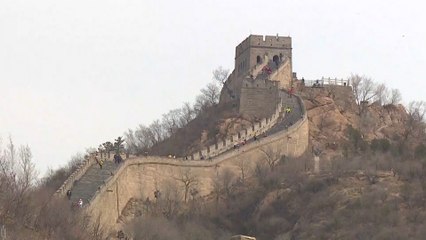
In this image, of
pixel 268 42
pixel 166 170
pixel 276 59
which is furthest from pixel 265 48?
pixel 166 170

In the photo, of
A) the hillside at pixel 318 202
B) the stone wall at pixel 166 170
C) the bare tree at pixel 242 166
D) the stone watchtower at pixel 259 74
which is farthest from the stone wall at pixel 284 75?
the bare tree at pixel 242 166

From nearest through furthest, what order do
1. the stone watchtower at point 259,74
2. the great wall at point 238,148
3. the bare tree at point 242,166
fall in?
the great wall at point 238,148
the bare tree at point 242,166
the stone watchtower at point 259,74

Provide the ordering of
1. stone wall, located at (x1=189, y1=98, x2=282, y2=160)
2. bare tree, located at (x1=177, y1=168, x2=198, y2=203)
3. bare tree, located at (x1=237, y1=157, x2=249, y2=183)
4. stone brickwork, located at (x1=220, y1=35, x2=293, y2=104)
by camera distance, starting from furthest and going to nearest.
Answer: stone brickwork, located at (x1=220, y1=35, x2=293, y2=104)
stone wall, located at (x1=189, y1=98, x2=282, y2=160)
bare tree, located at (x1=237, y1=157, x2=249, y2=183)
bare tree, located at (x1=177, y1=168, x2=198, y2=203)

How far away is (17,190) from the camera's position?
39.7 meters

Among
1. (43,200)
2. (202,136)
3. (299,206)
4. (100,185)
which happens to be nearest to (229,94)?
(202,136)

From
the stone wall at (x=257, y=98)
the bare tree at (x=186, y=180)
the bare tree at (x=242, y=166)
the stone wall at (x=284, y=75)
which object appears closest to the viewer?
the bare tree at (x=186, y=180)

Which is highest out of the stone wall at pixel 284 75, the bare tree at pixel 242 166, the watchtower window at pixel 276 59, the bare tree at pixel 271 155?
the watchtower window at pixel 276 59

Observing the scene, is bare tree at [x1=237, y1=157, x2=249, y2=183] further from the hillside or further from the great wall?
the hillside

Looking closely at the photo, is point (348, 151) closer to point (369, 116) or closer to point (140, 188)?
point (369, 116)

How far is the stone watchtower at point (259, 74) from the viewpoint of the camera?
79.8m

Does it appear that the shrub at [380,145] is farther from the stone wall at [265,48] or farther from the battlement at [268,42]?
the battlement at [268,42]

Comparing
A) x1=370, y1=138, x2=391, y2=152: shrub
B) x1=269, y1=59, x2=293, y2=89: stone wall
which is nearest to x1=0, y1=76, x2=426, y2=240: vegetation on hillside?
x1=370, y1=138, x2=391, y2=152: shrub

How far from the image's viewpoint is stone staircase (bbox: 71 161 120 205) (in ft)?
177

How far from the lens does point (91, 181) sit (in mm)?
57125
